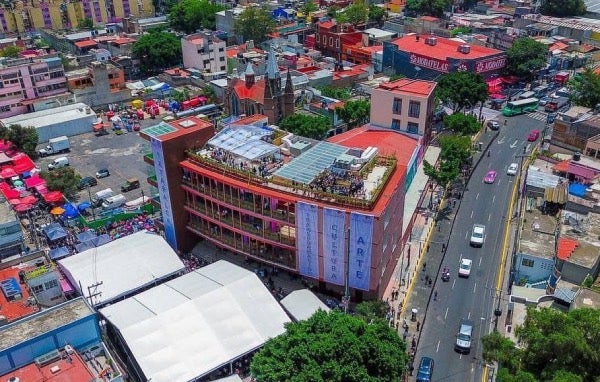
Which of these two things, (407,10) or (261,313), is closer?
(261,313)

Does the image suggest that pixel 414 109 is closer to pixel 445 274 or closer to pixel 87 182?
pixel 445 274

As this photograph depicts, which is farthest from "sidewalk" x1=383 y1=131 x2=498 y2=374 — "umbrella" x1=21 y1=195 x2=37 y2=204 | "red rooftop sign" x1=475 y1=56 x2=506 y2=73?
"umbrella" x1=21 y1=195 x2=37 y2=204

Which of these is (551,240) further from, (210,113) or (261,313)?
(210,113)

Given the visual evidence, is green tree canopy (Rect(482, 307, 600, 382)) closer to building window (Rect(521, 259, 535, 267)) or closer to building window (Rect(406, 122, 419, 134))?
building window (Rect(521, 259, 535, 267))

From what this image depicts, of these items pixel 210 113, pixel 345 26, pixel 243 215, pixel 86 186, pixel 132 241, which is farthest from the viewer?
pixel 345 26

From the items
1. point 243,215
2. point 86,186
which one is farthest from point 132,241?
point 86,186

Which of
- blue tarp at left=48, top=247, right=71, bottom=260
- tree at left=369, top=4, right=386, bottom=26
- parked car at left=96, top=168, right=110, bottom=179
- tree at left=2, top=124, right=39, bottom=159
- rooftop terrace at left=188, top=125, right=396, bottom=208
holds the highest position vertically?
tree at left=369, top=4, right=386, bottom=26
